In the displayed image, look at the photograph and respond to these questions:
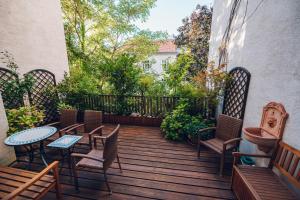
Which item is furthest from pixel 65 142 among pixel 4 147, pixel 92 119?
pixel 4 147

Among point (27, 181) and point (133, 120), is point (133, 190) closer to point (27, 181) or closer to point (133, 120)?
point (27, 181)

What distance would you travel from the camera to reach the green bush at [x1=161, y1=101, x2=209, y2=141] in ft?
12.7

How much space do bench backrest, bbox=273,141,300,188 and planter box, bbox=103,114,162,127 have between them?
3.30m

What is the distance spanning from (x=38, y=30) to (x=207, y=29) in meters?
7.31

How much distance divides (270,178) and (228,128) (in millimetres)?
1113

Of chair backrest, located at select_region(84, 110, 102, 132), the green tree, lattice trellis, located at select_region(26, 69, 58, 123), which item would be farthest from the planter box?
chair backrest, located at select_region(84, 110, 102, 132)

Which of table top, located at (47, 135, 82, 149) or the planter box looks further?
the planter box

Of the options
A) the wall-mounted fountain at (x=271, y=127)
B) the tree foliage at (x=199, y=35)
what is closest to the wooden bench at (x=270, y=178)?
the wall-mounted fountain at (x=271, y=127)

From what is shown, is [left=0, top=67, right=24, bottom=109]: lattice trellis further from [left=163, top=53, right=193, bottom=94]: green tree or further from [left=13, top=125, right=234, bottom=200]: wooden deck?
[left=163, top=53, right=193, bottom=94]: green tree

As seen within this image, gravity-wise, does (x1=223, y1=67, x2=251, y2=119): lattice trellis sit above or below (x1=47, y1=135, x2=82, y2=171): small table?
above

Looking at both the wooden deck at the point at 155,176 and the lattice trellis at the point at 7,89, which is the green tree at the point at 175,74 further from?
the lattice trellis at the point at 7,89

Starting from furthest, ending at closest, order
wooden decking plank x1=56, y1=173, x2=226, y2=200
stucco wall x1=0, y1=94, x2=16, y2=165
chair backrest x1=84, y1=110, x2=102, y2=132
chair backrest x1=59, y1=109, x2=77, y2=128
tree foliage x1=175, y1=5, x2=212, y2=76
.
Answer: tree foliage x1=175, y1=5, x2=212, y2=76 → chair backrest x1=59, y1=109, x2=77, y2=128 → chair backrest x1=84, y1=110, x2=102, y2=132 → stucco wall x1=0, y1=94, x2=16, y2=165 → wooden decking plank x1=56, y1=173, x2=226, y2=200

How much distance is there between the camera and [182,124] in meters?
4.12

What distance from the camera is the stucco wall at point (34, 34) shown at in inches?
156
